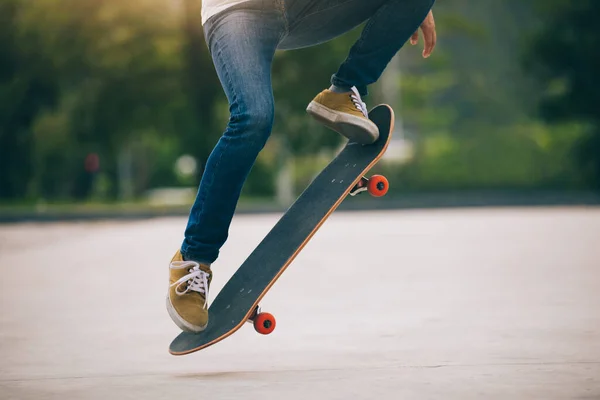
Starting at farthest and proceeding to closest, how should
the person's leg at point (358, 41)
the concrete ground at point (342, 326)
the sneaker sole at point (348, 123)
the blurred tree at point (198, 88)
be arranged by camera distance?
1. the blurred tree at point (198, 88)
2. the sneaker sole at point (348, 123)
3. the person's leg at point (358, 41)
4. the concrete ground at point (342, 326)

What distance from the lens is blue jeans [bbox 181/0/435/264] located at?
4000 mm

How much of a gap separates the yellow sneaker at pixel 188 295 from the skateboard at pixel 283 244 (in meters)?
0.10

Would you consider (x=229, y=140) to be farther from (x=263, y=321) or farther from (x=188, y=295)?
(x=263, y=321)

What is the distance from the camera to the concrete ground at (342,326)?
3.92 meters

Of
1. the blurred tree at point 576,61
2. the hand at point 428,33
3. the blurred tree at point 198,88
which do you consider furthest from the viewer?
the blurred tree at point 198,88

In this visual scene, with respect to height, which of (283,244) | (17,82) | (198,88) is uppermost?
(283,244)

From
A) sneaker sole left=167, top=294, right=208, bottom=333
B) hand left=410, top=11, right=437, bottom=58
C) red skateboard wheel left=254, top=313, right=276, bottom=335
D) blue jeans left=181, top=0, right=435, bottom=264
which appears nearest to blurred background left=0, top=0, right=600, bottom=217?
hand left=410, top=11, right=437, bottom=58

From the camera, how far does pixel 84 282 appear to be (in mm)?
8469

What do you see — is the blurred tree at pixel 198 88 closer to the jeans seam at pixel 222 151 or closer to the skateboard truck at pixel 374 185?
the skateboard truck at pixel 374 185

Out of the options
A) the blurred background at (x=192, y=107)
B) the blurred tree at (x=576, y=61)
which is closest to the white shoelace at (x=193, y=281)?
the blurred background at (x=192, y=107)

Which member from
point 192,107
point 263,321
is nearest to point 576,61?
point 192,107

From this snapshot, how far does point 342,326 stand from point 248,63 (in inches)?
79.8

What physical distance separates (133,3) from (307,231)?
24.0 meters

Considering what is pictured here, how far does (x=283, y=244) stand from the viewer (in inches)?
170
